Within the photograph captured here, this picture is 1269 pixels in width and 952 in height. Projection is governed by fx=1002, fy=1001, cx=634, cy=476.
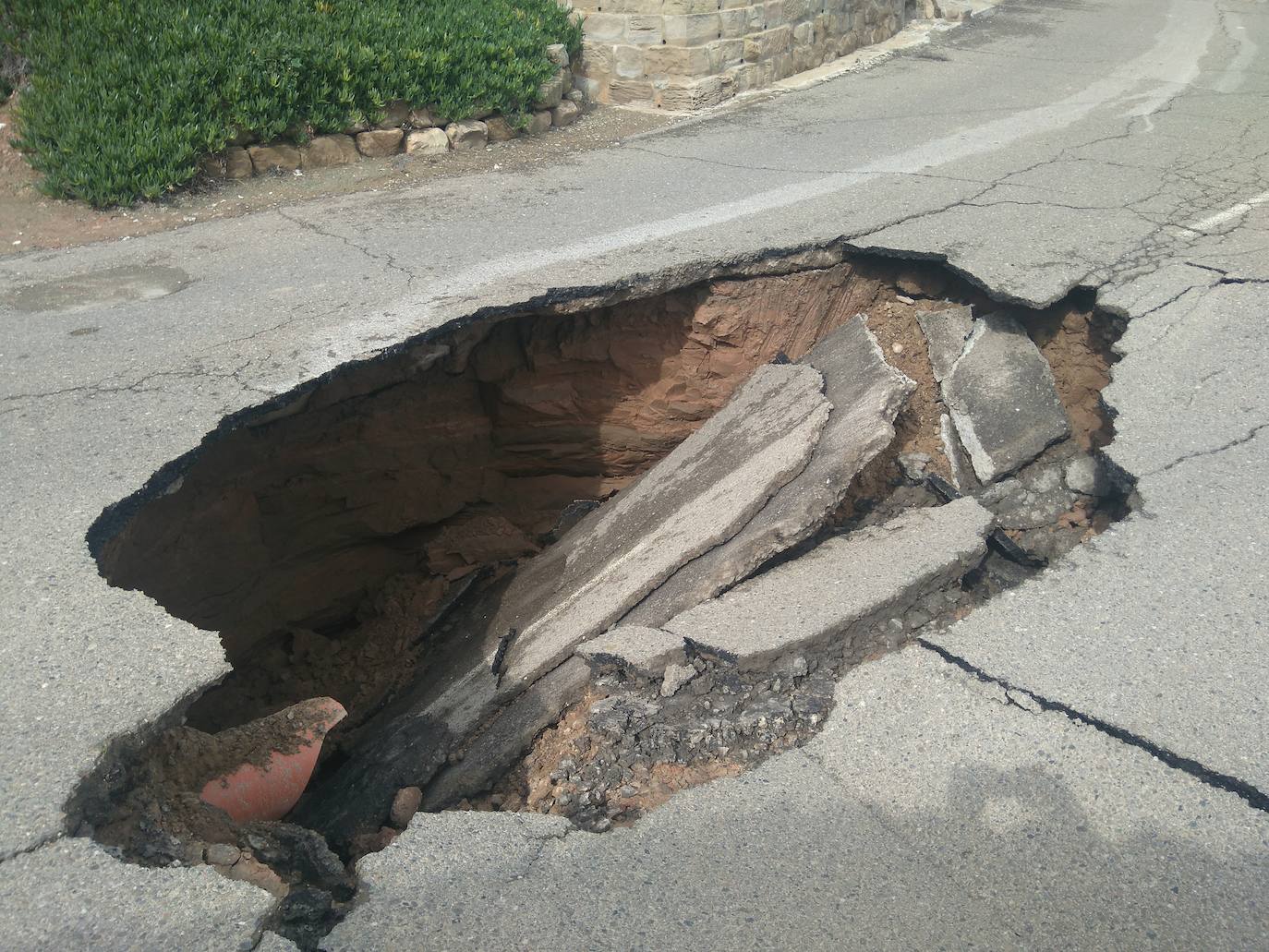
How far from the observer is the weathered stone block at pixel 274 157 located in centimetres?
687

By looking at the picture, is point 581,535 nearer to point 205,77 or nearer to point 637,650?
point 637,650

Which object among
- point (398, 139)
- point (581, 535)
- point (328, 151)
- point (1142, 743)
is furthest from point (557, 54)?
point (1142, 743)

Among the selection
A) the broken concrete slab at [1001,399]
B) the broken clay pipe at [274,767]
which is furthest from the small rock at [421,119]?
the broken clay pipe at [274,767]

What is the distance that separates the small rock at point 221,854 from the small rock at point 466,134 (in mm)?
6026

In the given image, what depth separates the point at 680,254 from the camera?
5516mm

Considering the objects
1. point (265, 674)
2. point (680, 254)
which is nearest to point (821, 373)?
point (680, 254)

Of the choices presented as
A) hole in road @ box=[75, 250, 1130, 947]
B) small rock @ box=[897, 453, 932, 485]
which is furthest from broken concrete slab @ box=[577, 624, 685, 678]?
small rock @ box=[897, 453, 932, 485]

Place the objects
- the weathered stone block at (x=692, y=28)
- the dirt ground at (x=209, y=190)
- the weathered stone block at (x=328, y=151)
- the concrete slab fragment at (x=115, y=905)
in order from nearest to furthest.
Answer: the concrete slab fragment at (x=115, y=905) < the dirt ground at (x=209, y=190) < the weathered stone block at (x=328, y=151) < the weathered stone block at (x=692, y=28)

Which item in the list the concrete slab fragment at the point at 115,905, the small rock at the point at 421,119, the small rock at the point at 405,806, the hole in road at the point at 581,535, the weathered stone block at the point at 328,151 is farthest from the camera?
the small rock at the point at 421,119

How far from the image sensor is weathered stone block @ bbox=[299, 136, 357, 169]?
7.04 meters

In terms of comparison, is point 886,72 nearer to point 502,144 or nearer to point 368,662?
point 502,144

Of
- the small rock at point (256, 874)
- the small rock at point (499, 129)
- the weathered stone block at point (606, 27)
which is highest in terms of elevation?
the weathered stone block at point (606, 27)

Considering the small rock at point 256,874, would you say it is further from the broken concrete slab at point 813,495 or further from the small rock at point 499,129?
the small rock at point 499,129

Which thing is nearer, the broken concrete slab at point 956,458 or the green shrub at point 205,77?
the broken concrete slab at point 956,458
